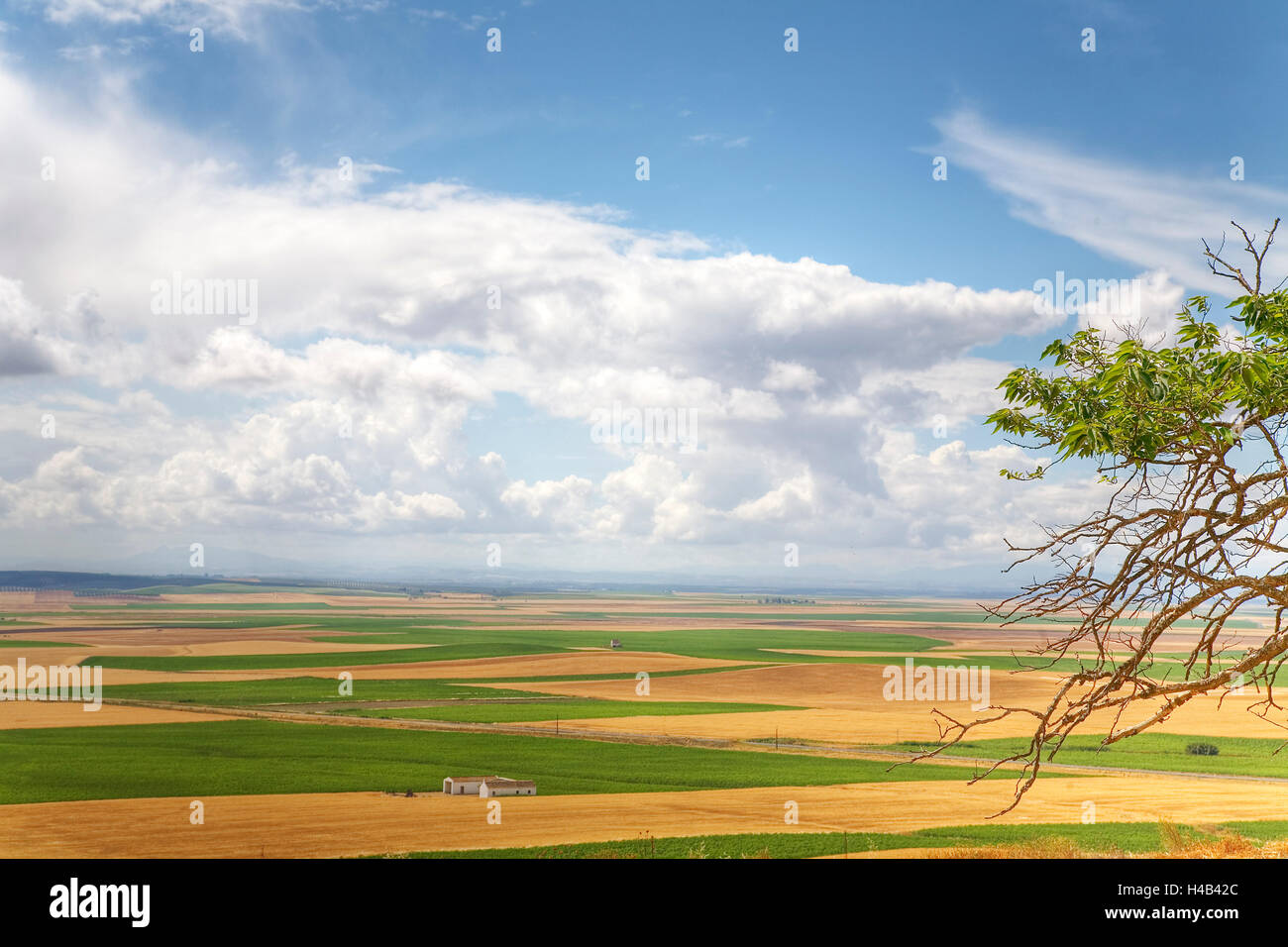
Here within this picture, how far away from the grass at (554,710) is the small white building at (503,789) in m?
20.2

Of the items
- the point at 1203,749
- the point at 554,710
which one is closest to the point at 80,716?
the point at 554,710

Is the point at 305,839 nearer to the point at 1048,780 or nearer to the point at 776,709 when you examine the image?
the point at 1048,780

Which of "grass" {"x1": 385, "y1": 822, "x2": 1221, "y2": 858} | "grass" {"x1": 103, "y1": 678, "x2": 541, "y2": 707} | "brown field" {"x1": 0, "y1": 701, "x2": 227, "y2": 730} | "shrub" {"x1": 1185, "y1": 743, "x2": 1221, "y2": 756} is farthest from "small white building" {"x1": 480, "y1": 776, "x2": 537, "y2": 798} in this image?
"shrub" {"x1": 1185, "y1": 743, "x2": 1221, "y2": 756}

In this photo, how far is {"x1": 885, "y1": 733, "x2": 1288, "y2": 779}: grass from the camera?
147 ft

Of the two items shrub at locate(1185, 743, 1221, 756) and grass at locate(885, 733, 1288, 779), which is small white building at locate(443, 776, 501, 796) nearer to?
grass at locate(885, 733, 1288, 779)

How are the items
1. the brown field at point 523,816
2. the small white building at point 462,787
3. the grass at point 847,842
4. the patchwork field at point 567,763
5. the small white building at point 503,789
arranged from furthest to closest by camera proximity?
the small white building at point 462,787 < the small white building at point 503,789 < the patchwork field at point 567,763 < the brown field at point 523,816 < the grass at point 847,842

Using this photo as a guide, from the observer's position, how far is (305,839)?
28547 millimetres

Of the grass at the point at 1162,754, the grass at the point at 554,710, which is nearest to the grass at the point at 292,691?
the grass at the point at 554,710

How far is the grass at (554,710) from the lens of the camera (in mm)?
57206

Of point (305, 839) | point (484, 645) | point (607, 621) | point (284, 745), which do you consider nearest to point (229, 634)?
point (484, 645)

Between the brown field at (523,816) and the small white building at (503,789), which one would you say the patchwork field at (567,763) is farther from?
the small white building at (503,789)

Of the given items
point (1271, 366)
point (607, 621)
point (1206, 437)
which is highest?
point (1271, 366)

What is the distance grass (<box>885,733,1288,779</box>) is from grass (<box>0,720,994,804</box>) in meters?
6.43
